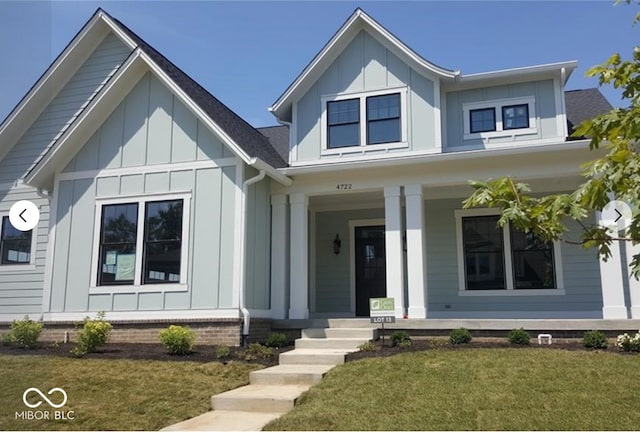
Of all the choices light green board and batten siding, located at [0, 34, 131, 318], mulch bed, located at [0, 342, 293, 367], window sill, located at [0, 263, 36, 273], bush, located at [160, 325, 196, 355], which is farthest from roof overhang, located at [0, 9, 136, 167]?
bush, located at [160, 325, 196, 355]

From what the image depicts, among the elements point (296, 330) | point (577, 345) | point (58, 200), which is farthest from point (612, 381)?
point (58, 200)

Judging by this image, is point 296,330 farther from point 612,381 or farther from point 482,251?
point 612,381

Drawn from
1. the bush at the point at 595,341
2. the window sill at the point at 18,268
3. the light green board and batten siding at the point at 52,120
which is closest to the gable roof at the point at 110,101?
the light green board and batten siding at the point at 52,120

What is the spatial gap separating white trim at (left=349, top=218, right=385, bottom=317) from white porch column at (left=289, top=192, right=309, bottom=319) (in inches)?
100

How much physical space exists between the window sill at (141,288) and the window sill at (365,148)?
14.7ft

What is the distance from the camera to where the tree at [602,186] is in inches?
123

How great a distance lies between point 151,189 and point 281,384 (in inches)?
223

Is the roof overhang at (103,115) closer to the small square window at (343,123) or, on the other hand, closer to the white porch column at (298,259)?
the white porch column at (298,259)

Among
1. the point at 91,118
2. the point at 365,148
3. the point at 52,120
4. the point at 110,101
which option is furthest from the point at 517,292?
the point at 52,120

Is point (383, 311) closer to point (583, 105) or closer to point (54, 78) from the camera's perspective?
point (583, 105)

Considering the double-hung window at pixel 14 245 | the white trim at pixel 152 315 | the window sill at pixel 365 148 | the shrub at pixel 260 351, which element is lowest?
the shrub at pixel 260 351

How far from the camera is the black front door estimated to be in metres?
14.8

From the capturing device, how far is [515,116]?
12.7m

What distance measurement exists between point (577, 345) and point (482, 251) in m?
4.46
